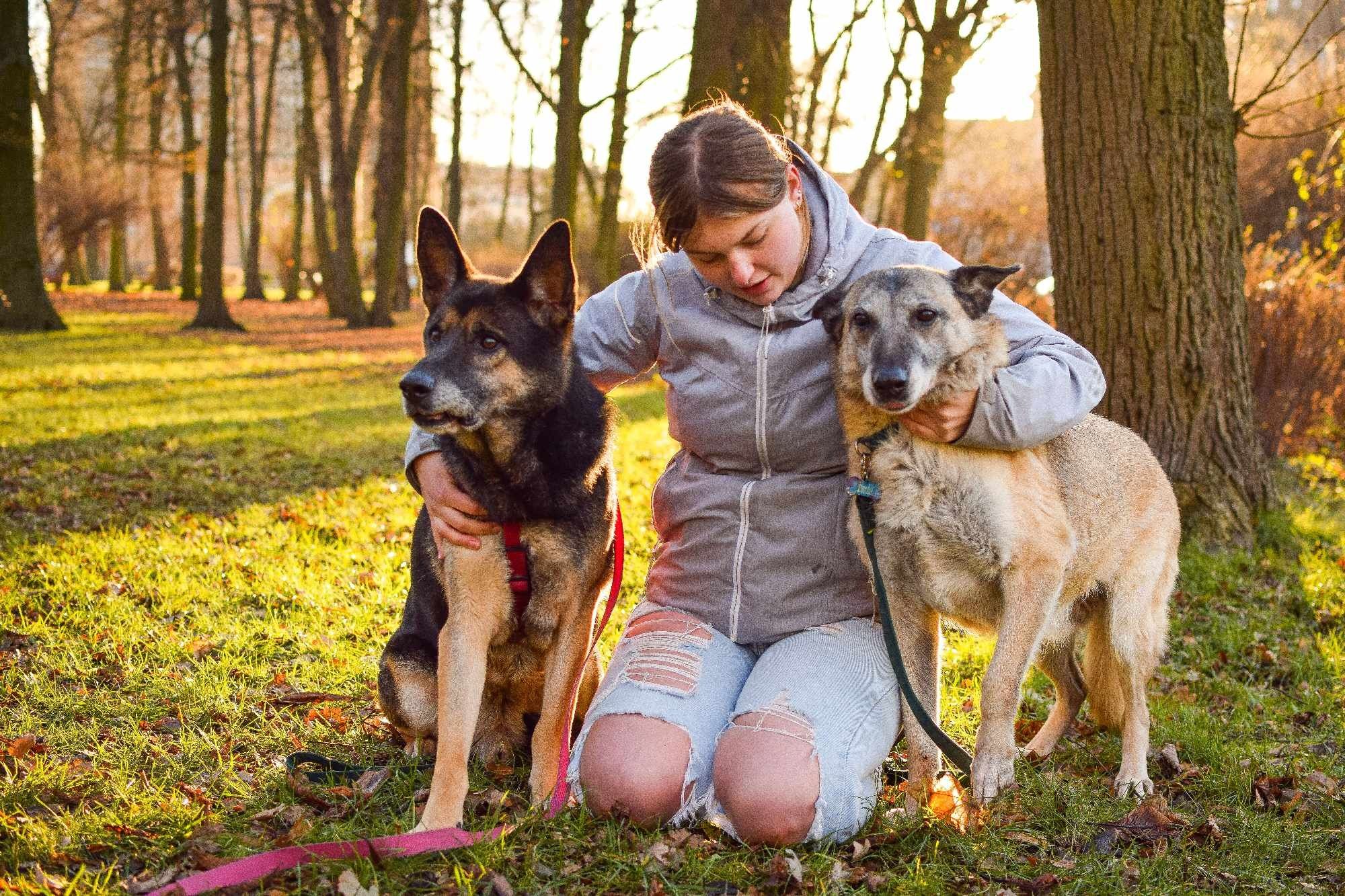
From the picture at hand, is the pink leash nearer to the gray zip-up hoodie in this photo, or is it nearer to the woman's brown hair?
the gray zip-up hoodie

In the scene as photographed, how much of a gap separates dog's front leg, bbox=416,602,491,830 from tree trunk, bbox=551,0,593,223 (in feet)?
38.8

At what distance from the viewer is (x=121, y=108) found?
89.8 ft

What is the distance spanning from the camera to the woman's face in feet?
10.4

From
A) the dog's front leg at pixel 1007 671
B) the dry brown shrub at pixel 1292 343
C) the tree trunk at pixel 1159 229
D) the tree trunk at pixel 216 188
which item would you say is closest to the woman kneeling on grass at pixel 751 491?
the dog's front leg at pixel 1007 671

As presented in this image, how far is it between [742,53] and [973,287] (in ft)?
19.4

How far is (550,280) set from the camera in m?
3.24

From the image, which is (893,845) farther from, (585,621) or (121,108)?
(121,108)

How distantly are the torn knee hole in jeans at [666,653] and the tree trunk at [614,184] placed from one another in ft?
36.7

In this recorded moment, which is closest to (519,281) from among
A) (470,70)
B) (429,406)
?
(429,406)

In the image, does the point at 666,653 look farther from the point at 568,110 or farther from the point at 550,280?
the point at 568,110

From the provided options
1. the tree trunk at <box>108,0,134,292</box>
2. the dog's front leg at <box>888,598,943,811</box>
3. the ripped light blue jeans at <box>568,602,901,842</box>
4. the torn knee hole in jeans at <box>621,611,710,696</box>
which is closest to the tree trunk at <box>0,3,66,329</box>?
the tree trunk at <box>108,0,134,292</box>

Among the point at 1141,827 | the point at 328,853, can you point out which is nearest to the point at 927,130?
the point at 1141,827

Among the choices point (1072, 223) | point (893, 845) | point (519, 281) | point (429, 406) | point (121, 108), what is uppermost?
point (121, 108)

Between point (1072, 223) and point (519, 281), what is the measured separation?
3698mm
